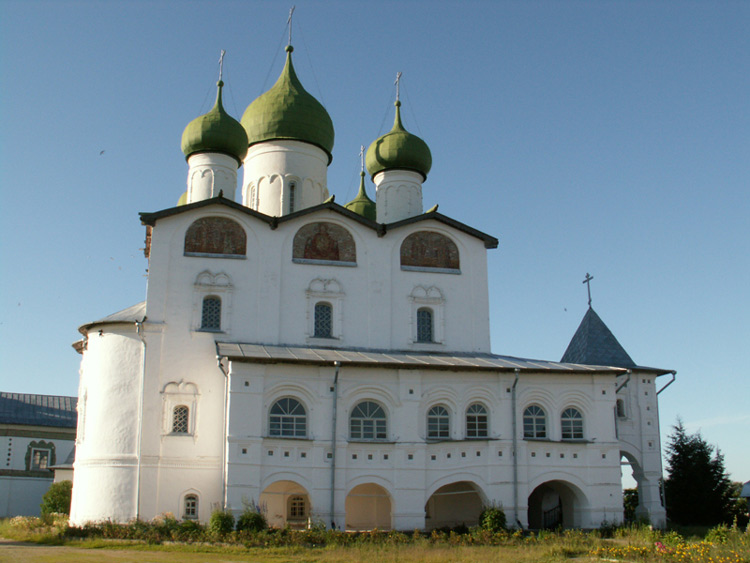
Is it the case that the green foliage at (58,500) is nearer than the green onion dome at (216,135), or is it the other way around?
the green onion dome at (216,135)

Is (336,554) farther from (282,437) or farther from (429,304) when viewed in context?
(429,304)

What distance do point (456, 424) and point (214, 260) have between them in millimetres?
6842

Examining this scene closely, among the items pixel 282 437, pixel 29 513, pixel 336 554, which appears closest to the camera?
pixel 336 554

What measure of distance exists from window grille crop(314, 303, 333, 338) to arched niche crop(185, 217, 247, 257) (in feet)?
7.43

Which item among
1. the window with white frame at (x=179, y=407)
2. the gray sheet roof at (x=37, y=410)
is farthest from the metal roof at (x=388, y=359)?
the gray sheet roof at (x=37, y=410)

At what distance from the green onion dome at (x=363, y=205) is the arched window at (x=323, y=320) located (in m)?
7.05

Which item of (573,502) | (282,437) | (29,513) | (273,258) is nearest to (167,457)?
(282,437)

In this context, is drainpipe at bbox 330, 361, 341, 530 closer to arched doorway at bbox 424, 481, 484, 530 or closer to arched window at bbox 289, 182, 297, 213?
arched doorway at bbox 424, 481, 484, 530

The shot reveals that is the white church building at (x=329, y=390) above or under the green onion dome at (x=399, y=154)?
under

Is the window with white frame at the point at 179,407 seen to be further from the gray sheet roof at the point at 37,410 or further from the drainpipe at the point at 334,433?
the gray sheet roof at the point at 37,410

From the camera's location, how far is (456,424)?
60.5 ft

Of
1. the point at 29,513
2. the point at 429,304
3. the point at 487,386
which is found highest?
the point at 429,304

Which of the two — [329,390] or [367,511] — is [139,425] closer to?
[329,390]

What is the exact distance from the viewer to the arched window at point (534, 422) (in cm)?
1884
